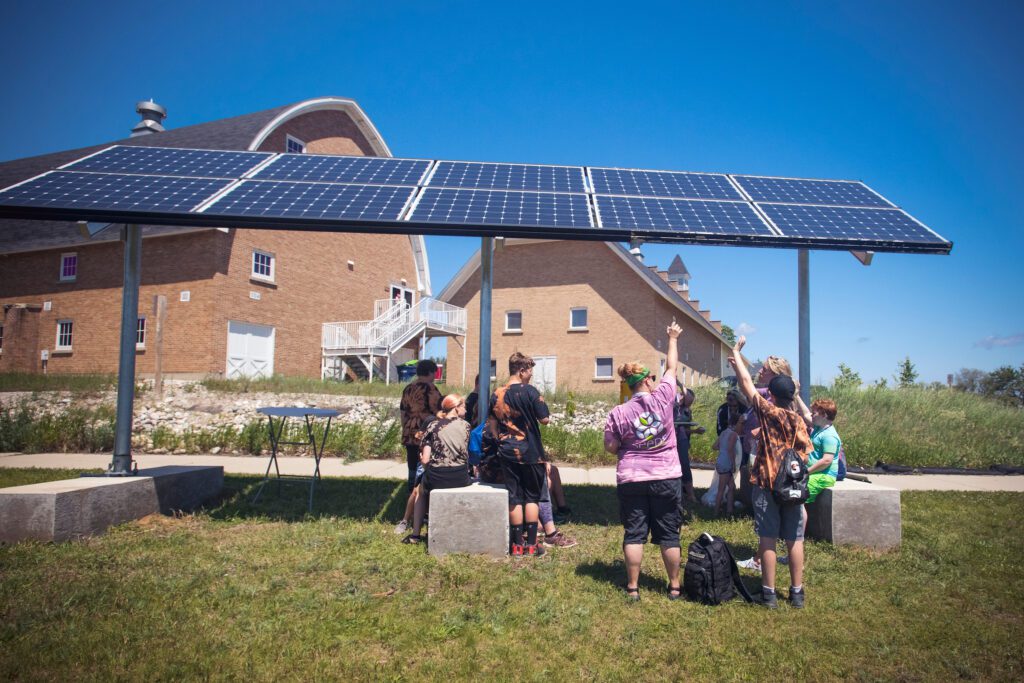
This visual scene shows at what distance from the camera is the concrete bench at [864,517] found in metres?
6.49

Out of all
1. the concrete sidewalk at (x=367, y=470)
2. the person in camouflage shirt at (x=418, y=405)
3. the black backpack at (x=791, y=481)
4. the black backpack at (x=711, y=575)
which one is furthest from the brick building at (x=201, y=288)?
the black backpack at (x=791, y=481)

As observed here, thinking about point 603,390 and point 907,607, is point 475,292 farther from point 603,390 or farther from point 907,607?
point 907,607

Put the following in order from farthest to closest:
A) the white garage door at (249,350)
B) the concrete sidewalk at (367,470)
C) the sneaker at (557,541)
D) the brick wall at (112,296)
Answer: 1. the white garage door at (249,350)
2. the brick wall at (112,296)
3. the concrete sidewalk at (367,470)
4. the sneaker at (557,541)

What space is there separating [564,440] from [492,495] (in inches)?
249

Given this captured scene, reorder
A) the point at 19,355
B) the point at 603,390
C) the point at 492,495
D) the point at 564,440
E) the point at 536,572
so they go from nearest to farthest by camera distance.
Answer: the point at 536,572 < the point at 492,495 < the point at 564,440 < the point at 19,355 < the point at 603,390

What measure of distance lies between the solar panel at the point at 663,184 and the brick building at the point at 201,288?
1763cm

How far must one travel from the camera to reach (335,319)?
28297mm

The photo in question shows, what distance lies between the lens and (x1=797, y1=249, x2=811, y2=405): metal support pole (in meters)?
7.48

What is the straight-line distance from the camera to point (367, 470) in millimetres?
10688

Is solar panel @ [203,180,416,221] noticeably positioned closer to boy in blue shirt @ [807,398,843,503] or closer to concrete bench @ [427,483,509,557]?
concrete bench @ [427,483,509,557]

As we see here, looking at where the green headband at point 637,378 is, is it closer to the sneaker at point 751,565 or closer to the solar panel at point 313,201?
the sneaker at point 751,565

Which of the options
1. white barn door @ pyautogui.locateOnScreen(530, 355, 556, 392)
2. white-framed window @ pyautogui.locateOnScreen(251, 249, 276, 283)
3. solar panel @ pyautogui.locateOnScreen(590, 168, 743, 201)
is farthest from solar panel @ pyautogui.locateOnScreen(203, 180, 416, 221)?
white barn door @ pyautogui.locateOnScreen(530, 355, 556, 392)

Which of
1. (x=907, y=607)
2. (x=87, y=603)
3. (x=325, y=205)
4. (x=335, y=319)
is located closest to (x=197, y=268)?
(x=335, y=319)

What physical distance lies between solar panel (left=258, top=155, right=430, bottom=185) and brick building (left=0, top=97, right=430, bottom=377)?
49.3 feet
